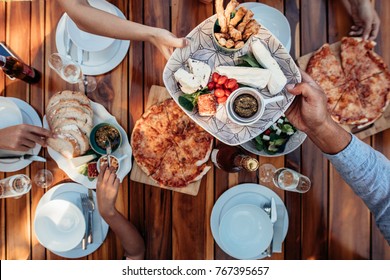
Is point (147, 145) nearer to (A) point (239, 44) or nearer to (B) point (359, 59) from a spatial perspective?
(A) point (239, 44)

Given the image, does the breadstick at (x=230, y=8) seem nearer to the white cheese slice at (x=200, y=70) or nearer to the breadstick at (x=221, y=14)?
the breadstick at (x=221, y=14)

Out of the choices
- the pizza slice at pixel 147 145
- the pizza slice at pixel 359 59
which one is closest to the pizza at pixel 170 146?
the pizza slice at pixel 147 145

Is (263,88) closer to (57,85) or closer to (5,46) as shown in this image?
(57,85)

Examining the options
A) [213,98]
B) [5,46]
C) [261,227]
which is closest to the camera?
[213,98]

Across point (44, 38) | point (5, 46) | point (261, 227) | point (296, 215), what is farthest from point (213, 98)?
point (5, 46)

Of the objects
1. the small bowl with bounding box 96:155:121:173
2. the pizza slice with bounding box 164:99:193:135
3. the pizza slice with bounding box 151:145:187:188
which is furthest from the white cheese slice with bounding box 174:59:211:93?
the small bowl with bounding box 96:155:121:173

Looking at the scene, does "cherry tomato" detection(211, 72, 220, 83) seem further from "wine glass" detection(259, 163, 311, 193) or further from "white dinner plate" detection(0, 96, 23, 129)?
"white dinner plate" detection(0, 96, 23, 129)

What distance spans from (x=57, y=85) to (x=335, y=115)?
123 centimetres

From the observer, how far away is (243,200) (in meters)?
1.43

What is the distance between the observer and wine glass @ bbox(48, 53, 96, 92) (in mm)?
1347

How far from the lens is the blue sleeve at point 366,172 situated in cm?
122

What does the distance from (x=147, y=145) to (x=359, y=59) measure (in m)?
1.01

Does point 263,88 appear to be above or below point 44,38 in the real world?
below

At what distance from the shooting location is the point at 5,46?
4.81 feet
